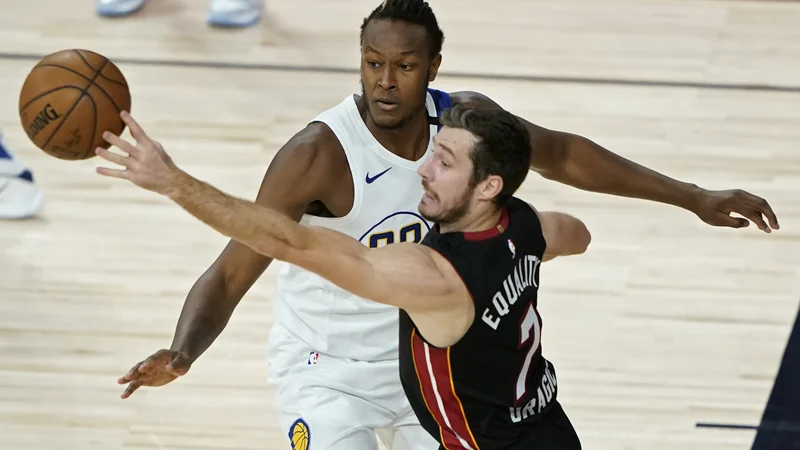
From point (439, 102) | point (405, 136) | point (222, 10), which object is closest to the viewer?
point (405, 136)

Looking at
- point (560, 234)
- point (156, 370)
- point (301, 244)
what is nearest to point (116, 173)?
point (301, 244)

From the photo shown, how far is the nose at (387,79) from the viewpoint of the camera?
11.2 feet

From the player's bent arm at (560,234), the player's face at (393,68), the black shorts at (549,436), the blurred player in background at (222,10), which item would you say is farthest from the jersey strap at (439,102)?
the blurred player in background at (222,10)

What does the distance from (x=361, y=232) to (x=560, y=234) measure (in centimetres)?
62

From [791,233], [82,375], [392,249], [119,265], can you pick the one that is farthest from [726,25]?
[392,249]

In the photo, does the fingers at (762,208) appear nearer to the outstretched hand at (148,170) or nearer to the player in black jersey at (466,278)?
the player in black jersey at (466,278)

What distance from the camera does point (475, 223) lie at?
3.04 metres

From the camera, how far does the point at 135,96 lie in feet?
22.9

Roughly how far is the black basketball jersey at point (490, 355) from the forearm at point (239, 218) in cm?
50

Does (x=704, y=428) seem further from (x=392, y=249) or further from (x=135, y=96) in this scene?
(x=135, y=96)

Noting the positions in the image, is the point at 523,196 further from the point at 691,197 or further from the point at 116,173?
the point at 116,173

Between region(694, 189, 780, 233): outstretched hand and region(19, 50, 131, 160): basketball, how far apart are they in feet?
6.72

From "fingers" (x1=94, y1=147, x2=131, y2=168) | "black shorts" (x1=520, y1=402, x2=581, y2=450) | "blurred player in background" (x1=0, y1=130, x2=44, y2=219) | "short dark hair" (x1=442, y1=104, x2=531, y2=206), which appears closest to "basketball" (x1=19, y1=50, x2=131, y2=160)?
"fingers" (x1=94, y1=147, x2=131, y2=168)

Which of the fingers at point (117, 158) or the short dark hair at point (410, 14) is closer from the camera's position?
the fingers at point (117, 158)
